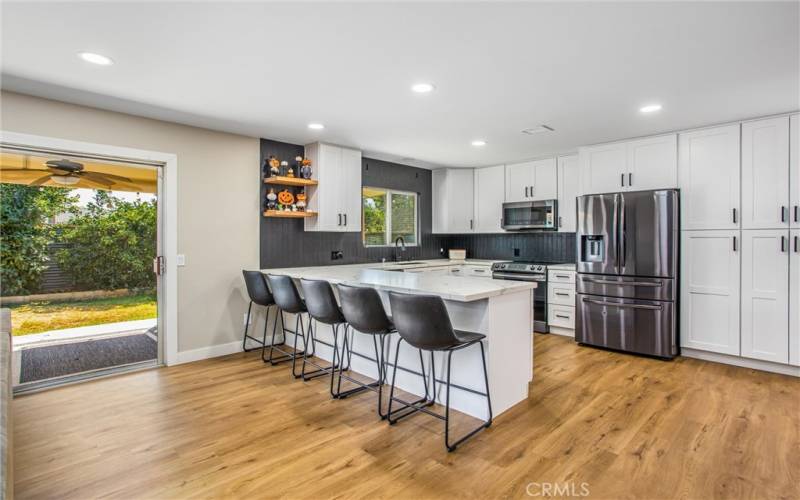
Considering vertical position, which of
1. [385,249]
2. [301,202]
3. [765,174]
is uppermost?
[765,174]

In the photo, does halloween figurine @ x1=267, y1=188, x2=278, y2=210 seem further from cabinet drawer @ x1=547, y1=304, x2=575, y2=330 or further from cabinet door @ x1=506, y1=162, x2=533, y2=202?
cabinet drawer @ x1=547, y1=304, x2=575, y2=330

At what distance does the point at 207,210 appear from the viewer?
4137 mm

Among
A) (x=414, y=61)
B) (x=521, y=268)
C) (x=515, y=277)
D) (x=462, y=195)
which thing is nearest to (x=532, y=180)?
(x=462, y=195)

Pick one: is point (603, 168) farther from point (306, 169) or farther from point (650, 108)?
point (306, 169)

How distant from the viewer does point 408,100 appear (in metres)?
3.26

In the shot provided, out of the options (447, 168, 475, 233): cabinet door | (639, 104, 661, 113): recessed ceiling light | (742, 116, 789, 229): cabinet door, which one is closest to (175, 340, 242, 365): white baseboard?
(447, 168, 475, 233): cabinet door

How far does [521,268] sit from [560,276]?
0.51 meters

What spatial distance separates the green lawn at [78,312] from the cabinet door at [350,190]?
2.22m

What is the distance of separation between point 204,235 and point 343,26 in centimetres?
280

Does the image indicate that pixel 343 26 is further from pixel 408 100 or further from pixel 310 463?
pixel 310 463

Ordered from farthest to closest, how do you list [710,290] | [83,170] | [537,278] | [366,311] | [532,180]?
[532,180] < [537,278] < [710,290] < [83,170] < [366,311]

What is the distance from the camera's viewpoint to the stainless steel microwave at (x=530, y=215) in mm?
5422

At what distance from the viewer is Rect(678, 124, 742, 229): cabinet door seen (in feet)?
12.7

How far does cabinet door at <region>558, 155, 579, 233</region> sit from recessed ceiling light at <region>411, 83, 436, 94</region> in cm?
299
